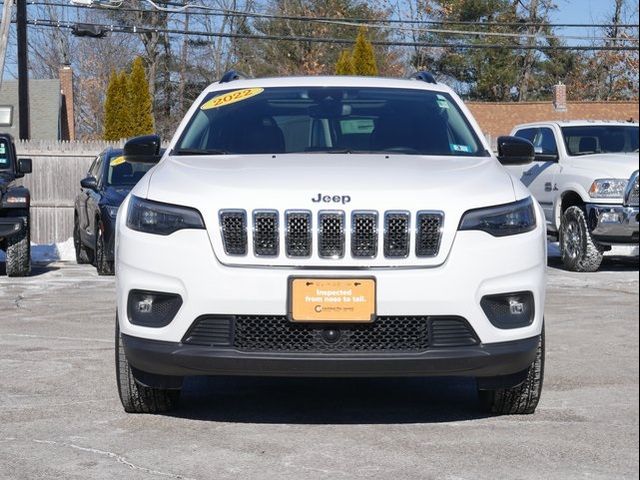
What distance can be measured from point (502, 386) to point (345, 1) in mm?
46065

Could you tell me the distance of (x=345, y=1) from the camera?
50.9 m

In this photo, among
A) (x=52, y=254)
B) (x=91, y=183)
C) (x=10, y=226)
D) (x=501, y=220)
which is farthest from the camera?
(x=52, y=254)

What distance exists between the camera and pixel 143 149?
24.2ft

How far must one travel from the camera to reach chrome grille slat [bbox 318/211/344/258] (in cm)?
571

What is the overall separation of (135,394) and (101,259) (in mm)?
9470

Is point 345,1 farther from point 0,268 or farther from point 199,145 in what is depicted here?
point 199,145

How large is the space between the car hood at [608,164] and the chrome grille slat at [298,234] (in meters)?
10.3

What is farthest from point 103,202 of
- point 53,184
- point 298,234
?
point 53,184

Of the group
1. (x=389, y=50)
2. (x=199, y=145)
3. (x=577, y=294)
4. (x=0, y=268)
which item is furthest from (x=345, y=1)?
(x=199, y=145)

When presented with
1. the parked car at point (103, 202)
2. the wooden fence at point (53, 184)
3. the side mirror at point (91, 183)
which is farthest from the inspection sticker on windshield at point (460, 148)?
the wooden fence at point (53, 184)

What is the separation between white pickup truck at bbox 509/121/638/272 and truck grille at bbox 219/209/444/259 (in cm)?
918

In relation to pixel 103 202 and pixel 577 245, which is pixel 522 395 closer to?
pixel 103 202

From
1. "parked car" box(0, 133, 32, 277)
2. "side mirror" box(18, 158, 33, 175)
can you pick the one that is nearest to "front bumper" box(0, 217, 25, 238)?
"parked car" box(0, 133, 32, 277)

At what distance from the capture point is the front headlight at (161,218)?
19.1 ft
